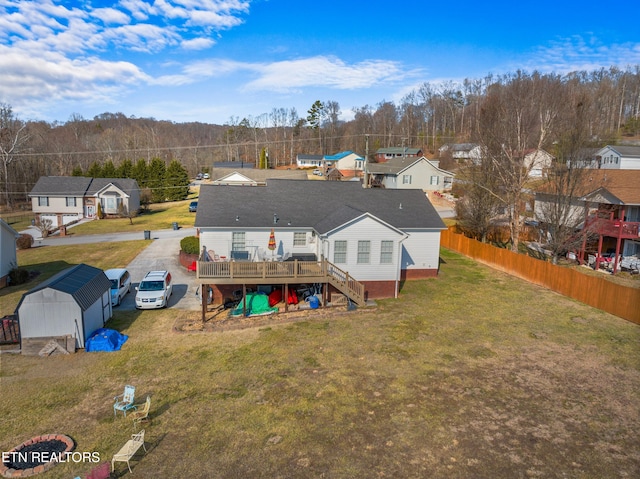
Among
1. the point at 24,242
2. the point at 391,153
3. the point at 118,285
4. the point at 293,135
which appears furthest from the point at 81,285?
the point at 293,135

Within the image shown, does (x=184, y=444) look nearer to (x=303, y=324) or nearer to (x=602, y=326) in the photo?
(x=303, y=324)

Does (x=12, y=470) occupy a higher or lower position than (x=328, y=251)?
lower

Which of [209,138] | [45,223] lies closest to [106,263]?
[45,223]

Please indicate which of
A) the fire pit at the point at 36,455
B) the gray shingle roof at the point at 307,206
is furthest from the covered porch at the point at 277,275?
the fire pit at the point at 36,455

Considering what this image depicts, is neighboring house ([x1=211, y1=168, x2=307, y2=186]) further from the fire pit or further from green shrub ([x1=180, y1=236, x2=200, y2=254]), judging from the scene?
the fire pit

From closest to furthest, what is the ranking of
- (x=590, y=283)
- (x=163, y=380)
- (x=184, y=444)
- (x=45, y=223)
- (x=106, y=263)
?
(x=184, y=444), (x=163, y=380), (x=590, y=283), (x=106, y=263), (x=45, y=223)

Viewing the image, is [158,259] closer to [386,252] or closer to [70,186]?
[386,252]

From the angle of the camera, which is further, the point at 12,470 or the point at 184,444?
the point at 184,444
